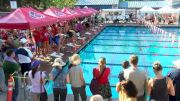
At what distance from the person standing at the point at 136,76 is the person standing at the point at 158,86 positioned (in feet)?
0.82

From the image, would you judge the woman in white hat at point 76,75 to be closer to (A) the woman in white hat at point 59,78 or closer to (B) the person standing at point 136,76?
(A) the woman in white hat at point 59,78

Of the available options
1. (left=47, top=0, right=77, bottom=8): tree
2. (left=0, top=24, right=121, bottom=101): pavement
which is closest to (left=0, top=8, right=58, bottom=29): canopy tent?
(left=0, top=24, right=121, bottom=101): pavement

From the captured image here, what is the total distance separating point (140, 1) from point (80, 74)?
48.5 meters

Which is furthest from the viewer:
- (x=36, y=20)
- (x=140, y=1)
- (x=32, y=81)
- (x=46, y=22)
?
(x=140, y=1)

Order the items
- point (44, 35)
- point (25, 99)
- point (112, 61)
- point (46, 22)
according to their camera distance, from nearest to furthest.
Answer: point (25, 99)
point (46, 22)
point (44, 35)
point (112, 61)

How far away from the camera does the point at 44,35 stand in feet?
45.4

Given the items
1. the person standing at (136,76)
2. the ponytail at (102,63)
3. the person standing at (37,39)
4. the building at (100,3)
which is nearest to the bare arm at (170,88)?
the person standing at (136,76)

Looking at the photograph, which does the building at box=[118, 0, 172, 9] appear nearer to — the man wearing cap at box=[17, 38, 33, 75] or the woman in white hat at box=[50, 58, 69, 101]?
the man wearing cap at box=[17, 38, 33, 75]

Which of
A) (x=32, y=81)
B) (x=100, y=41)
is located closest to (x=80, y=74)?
(x=32, y=81)

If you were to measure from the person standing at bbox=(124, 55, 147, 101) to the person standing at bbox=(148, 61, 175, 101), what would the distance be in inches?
9.8

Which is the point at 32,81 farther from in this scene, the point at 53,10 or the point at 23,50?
the point at 53,10

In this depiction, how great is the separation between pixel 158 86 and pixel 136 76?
1.52ft

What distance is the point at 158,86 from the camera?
505cm

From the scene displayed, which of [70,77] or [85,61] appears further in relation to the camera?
[85,61]
